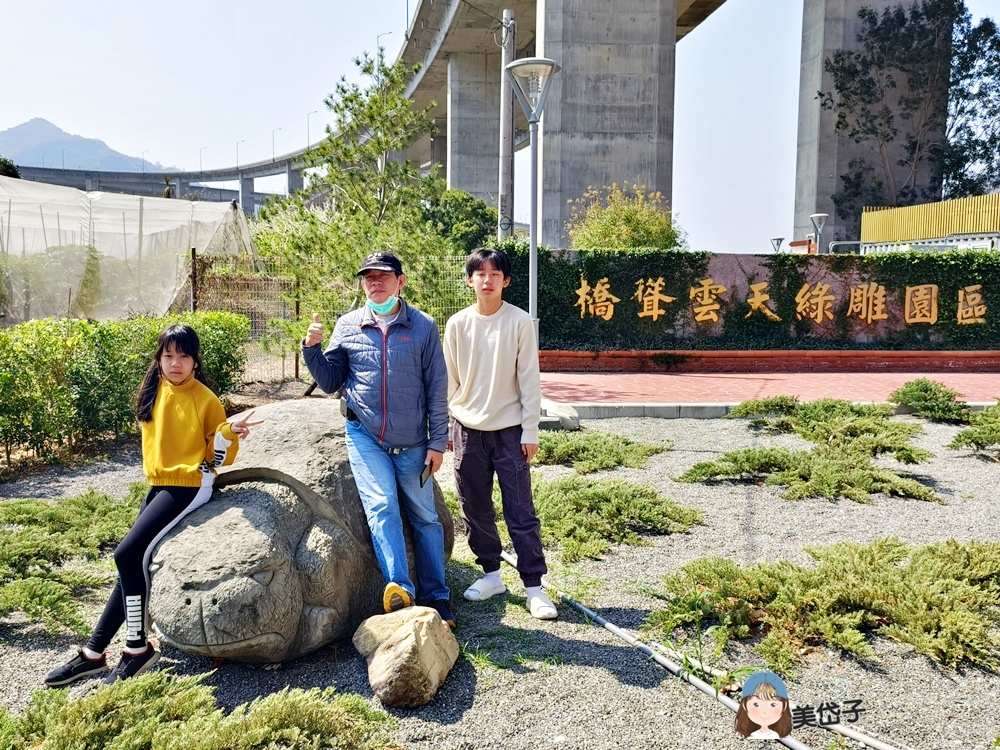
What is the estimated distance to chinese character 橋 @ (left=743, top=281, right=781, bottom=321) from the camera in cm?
1593

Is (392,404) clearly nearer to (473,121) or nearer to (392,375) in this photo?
(392,375)

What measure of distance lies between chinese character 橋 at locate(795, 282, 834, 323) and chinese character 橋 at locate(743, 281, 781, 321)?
0.53 metres

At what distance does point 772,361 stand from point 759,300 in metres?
1.24

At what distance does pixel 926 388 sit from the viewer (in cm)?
962

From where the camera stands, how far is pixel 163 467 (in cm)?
343

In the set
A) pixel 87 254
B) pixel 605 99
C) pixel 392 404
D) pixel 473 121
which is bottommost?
pixel 392 404

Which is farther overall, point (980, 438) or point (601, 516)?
point (980, 438)

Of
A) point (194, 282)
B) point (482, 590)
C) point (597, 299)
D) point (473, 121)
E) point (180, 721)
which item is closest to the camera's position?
point (180, 721)

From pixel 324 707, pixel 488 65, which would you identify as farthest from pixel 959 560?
pixel 488 65

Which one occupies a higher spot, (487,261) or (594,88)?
(594,88)

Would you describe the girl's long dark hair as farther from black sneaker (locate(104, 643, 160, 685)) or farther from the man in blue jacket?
black sneaker (locate(104, 643, 160, 685))

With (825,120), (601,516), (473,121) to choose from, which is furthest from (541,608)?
(473,121)

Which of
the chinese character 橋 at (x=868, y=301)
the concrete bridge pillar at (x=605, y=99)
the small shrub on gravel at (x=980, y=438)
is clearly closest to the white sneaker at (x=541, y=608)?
the small shrub on gravel at (x=980, y=438)

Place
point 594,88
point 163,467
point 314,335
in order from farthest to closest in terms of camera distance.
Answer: point 594,88
point 314,335
point 163,467
